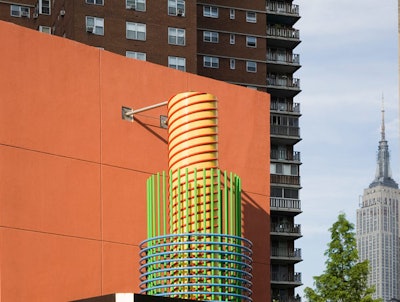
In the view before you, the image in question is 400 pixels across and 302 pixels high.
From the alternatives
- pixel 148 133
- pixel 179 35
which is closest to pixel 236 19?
pixel 179 35

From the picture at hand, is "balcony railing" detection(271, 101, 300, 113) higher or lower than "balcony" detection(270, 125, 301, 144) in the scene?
higher

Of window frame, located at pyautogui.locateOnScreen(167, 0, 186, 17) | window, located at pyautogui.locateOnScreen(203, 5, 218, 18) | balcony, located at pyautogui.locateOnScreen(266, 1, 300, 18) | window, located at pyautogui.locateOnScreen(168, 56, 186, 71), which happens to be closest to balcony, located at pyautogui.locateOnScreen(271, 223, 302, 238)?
window, located at pyautogui.locateOnScreen(203, 5, 218, 18)

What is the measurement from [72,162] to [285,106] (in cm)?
8519

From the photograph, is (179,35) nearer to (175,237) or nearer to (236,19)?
(236,19)

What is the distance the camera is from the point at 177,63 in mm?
95375

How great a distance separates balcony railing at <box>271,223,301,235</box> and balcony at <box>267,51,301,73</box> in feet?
49.0

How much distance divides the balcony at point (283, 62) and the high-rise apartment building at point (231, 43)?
0.31 ft

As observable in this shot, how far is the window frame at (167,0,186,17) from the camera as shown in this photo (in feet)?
316

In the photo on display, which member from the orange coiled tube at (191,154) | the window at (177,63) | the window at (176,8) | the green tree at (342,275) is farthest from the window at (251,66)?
the orange coiled tube at (191,154)

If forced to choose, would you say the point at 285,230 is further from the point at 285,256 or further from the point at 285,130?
the point at 285,130

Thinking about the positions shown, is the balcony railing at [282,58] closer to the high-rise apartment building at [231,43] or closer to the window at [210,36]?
the high-rise apartment building at [231,43]

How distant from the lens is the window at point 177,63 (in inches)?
3738

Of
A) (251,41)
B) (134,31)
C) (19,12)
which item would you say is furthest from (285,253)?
(19,12)

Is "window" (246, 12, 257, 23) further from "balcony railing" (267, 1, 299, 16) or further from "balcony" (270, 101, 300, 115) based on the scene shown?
"balcony" (270, 101, 300, 115)
